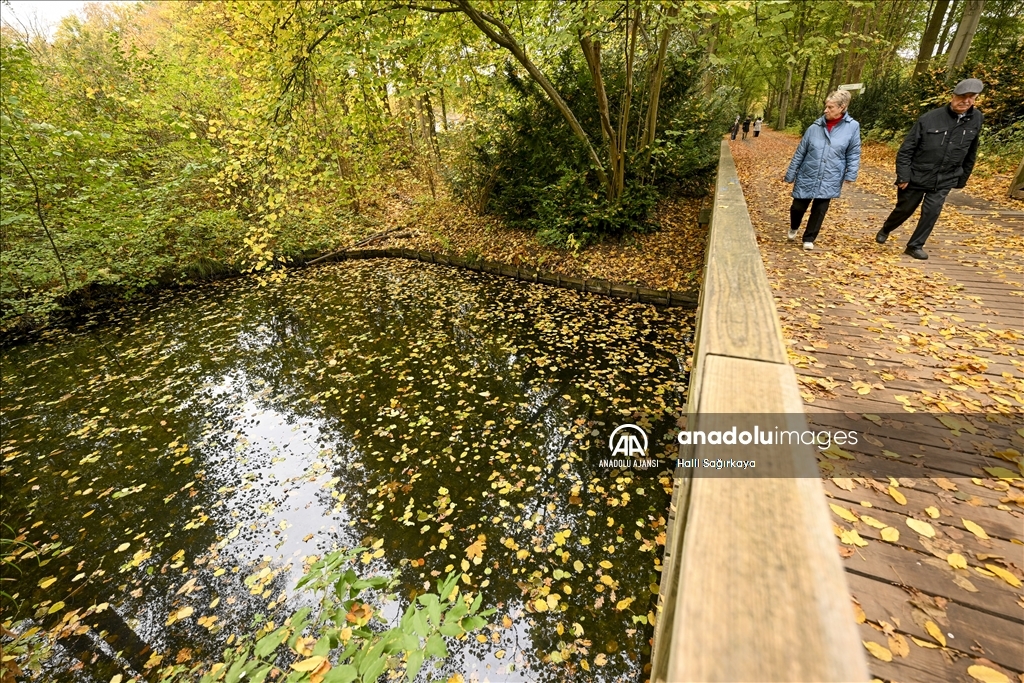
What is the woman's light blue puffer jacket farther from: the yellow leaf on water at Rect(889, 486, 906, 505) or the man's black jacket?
the yellow leaf on water at Rect(889, 486, 906, 505)

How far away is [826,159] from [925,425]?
162 inches

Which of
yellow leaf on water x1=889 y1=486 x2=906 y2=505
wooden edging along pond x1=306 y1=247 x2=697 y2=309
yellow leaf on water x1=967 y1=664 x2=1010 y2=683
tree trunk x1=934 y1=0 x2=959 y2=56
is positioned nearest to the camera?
yellow leaf on water x1=967 y1=664 x2=1010 y2=683

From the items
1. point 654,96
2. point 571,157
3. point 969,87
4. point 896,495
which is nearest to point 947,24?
point 654,96

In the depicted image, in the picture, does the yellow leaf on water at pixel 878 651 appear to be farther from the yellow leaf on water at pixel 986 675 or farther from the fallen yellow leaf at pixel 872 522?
the fallen yellow leaf at pixel 872 522

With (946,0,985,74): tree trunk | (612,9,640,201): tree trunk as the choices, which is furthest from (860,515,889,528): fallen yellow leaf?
(946,0,985,74): tree trunk

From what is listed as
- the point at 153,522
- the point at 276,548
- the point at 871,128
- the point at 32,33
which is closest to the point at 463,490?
the point at 276,548

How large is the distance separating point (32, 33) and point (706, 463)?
63.5ft

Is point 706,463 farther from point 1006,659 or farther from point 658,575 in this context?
point 658,575

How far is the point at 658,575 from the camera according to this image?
3744 mm

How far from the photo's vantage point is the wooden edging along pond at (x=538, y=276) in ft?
27.1

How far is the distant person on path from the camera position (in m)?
5.23

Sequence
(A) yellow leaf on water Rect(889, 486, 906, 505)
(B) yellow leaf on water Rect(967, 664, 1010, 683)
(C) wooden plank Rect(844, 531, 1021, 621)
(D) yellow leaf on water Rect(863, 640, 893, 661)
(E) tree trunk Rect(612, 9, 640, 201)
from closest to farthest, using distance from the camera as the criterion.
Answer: (B) yellow leaf on water Rect(967, 664, 1010, 683), (D) yellow leaf on water Rect(863, 640, 893, 661), (C) wooden plank Rect(844, 531, 1021, 621), (A) yellow leaf on water Rect(889, 486, 906, 505), (E) tree trunk Rect(612, 9, 640, 201)

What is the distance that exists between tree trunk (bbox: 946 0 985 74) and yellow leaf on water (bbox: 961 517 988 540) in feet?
56.8

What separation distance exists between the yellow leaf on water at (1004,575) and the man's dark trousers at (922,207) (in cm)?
495
